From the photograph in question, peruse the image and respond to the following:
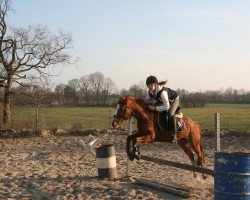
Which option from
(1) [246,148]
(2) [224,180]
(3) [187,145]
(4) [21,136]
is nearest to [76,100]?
(4) [21,136]

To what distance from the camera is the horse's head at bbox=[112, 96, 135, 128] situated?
826 centimetres

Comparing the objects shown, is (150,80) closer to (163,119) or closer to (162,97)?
(162,97)

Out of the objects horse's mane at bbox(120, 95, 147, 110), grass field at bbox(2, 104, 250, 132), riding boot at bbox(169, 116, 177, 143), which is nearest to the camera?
horse's mane at bbox(120, 95, 147, 110)

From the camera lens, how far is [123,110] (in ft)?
27.3

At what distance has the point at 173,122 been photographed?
8711 millimetres

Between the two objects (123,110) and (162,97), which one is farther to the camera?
(162,97)

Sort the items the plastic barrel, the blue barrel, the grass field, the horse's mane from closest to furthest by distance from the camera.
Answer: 1. the blue barrel
2. the horse's mane
3. the plastic barrel
4. the grass field

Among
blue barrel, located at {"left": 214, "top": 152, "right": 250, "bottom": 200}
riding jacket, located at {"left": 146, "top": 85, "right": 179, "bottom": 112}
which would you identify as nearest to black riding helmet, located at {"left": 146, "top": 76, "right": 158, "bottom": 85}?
riding jacket, located at {"left": 146, "top": 85, "right": 179, "bottom": 112}

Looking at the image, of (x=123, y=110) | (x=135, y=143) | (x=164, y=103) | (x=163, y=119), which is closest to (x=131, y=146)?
(x=135, y=143)

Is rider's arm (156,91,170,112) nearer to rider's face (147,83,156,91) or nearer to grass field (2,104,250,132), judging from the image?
rider's face (147,83,156,91)

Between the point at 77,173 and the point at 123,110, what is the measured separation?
3.09 m

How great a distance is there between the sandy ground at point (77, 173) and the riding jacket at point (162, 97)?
167 centimetres

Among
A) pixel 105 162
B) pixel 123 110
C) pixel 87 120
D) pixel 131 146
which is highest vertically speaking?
pixel 123 110

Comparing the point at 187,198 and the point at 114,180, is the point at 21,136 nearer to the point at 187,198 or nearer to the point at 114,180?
the point at 114,180
